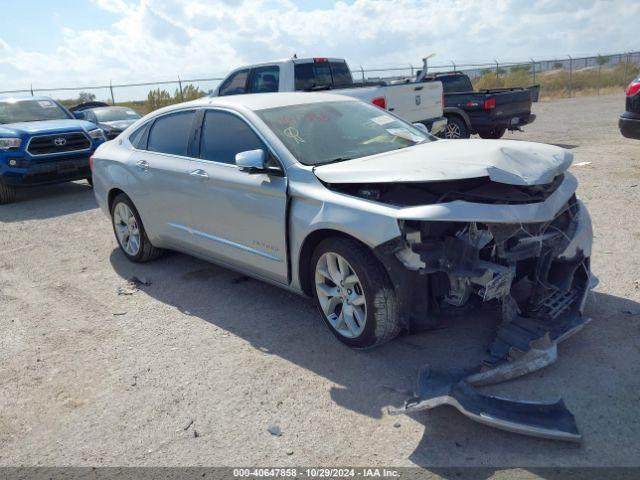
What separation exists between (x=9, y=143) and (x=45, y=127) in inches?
27.5

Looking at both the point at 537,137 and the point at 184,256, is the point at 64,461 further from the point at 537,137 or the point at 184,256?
the point at 537,137

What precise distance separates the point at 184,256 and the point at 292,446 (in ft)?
12.5

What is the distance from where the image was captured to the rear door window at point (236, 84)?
10552 millimetres

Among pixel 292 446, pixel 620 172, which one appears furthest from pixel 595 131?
pixel 292 446

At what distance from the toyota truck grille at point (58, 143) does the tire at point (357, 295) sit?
7.63 m

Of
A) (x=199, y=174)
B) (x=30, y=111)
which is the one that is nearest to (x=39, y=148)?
(x=30, y=111)

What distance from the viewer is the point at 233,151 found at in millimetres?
4852

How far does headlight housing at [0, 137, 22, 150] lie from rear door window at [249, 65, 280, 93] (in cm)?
400

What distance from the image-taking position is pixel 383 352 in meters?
4.05

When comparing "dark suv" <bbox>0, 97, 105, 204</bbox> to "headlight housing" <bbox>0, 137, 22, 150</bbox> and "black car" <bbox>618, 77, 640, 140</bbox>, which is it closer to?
"headlight housing" <bbox>0, 137, 22, 150</bbox>

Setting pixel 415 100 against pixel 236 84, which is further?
pixel 236 84

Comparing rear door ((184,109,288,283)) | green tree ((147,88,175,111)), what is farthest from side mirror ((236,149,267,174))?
green tree ((147,88,175,111))

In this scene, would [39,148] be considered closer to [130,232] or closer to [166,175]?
[130,232]

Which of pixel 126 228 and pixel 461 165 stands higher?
pixel 461 165
